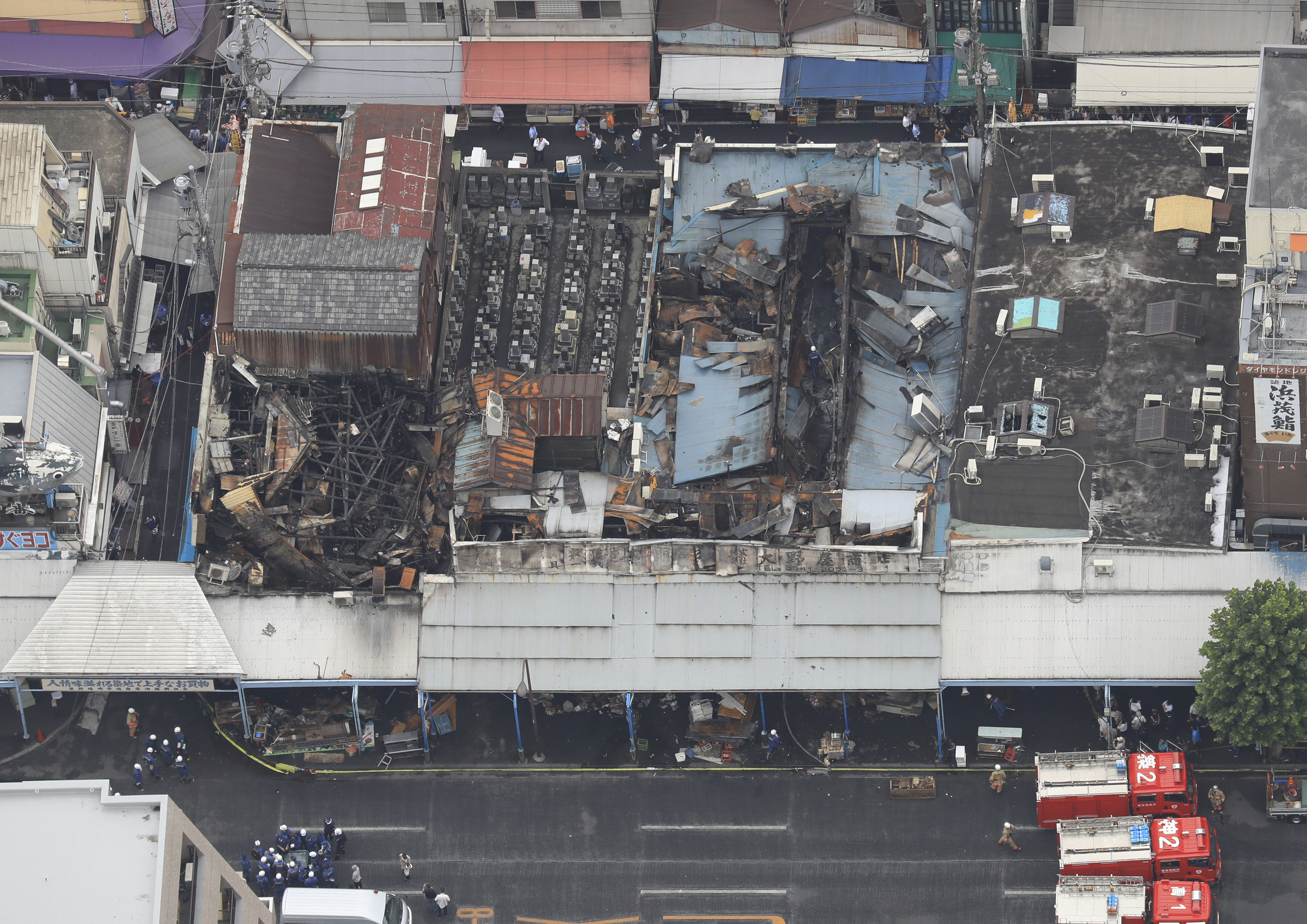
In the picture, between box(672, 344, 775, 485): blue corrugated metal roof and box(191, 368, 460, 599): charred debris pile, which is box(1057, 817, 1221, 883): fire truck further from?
box(191, 368, 460, 599): charred debris pile

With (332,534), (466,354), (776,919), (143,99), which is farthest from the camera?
(143,99)

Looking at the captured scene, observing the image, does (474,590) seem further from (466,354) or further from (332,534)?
(466,354)

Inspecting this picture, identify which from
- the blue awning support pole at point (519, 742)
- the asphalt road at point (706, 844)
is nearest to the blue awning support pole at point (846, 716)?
the asphalt road at point (706, 844)

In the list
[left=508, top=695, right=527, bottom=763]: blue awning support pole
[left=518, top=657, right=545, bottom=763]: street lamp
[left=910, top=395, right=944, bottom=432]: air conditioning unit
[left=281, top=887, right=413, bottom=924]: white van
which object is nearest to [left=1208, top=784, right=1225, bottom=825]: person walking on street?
[left=910, top=395, right=944, bottom=432]: air conditioning unit

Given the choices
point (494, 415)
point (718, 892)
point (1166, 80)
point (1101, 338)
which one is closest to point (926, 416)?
point (1101, 338)

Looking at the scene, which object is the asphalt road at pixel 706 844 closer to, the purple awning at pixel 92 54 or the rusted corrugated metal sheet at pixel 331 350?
the rusted corrugated metal sheet at pixel 331 350

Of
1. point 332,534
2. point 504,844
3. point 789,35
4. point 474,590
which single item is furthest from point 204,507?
point 789,35

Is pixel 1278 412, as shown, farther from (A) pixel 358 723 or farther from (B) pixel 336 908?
(B) pixel 336 908
